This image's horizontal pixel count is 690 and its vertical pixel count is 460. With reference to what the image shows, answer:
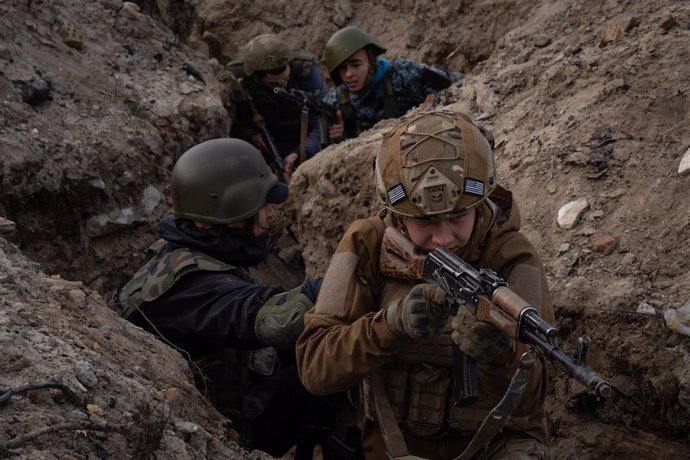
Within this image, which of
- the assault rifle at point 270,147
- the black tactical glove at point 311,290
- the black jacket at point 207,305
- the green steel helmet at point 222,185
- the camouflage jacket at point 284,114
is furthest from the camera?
the camouflage jacket at point 284,114

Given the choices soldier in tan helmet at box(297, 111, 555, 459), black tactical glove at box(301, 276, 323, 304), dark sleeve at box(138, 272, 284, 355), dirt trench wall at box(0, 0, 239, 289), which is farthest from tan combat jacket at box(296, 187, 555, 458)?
dirt trench wall at box(0, 0, 239, 289)

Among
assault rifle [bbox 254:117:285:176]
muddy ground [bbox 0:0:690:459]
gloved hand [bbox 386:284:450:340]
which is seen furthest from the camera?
assault rifle [bbox 254:117:285:176]

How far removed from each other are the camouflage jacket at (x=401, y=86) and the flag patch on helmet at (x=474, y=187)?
5506 millimetres

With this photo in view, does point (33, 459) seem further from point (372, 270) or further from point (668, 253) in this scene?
point (668, 253)

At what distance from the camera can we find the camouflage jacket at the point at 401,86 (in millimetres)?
8875

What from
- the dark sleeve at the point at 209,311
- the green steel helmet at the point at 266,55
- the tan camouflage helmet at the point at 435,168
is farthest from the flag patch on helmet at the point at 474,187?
the green steel helmet at the point at 266,55

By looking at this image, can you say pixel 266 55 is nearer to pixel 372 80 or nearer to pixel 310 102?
pixel 310 102

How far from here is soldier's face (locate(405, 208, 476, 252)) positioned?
3.44 metres

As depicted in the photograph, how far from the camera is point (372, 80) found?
9164mm

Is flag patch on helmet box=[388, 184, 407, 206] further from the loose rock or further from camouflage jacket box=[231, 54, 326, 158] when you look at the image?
camouflage jacket box=[231, 54, 326, 158]

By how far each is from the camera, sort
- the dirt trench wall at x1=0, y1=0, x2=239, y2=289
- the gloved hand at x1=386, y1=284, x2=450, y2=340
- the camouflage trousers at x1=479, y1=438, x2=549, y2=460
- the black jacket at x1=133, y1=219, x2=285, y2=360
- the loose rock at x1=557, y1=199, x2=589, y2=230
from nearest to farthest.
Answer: the gloved hand at x1=386, y1=284, x2=450, y2=340 < the camouflage trousers at x1=479, y1=438, x2=549, y2=460 < the black jacket at x1=133, y1=219, x2=285, y2=360 < the loose rock at x1=557, y1=199, x2=589, y2=230 < the dirt trench wall at x1=0, y1=0, x2=239, y2=289

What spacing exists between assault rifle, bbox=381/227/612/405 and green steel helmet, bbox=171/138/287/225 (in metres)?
1.89

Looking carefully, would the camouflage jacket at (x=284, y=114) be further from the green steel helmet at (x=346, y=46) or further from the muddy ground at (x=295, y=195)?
the green steel helmet at (x=346, y=46)

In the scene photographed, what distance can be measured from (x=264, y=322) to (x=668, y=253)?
210 cm
